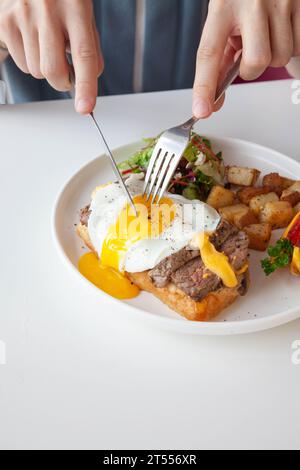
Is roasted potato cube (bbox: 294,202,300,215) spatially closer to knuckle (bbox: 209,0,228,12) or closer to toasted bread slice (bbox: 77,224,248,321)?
toasted bread slice (bbox: 77,224,248,321)

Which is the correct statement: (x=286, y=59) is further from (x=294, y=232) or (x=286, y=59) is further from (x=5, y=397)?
(x=5, y=397)

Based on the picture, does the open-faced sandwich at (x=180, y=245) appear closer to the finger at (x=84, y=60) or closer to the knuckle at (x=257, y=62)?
the finger at (x=84, y=60)

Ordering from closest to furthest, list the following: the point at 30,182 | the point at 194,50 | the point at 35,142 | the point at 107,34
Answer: the point at 30,182 → the point at 35,142 → the point at 107,34 → the point at 194,50

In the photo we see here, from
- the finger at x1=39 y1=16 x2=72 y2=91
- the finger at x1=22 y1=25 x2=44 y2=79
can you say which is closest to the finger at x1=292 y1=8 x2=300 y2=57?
the finger at x1=39 y1=16 x2=72 y2=91

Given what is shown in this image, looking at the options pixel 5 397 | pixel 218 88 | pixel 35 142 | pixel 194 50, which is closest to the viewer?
pixel 5 397

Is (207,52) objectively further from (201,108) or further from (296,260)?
(296,260)

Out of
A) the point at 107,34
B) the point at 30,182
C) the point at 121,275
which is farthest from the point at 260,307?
the point at 107,34

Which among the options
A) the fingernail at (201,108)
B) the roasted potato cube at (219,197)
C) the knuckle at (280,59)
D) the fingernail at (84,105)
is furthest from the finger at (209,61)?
the roasted potato cube at (219,197)
